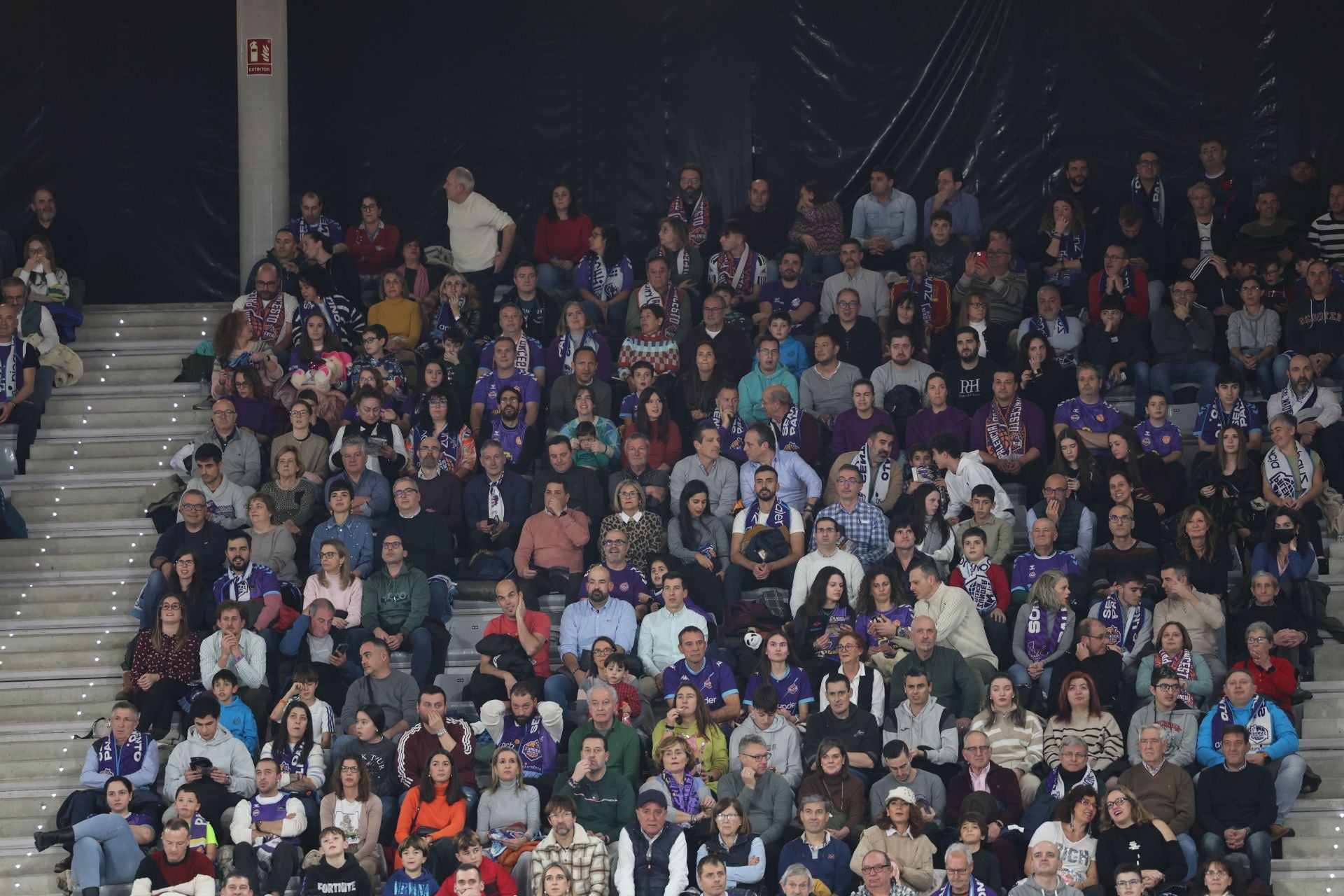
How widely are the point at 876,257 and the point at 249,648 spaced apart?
20.2ft

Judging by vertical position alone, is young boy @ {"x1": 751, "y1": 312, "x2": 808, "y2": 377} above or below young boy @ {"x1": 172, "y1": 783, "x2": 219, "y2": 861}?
above

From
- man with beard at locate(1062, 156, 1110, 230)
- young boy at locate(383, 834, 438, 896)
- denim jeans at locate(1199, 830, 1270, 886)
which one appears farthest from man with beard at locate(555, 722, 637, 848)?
man with beard at locate(1062, 156, 1110, 230)

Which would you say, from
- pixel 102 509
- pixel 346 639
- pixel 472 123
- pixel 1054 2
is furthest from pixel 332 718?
pixel 1054 2

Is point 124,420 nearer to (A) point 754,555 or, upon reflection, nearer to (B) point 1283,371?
(A) point 754,555

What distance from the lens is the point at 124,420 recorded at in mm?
14117

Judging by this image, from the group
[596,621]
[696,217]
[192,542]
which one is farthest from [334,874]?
[696,217]

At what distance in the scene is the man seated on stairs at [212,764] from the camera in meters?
10.7

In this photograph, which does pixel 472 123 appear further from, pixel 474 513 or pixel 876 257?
pixel 474 513

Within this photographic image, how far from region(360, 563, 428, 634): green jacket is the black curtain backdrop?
542 centimetres

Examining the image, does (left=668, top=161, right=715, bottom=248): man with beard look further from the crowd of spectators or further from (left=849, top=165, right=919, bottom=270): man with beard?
(left=849, top=165, right=919, bottom=270): man with beard

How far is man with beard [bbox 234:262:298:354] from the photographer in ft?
45.8

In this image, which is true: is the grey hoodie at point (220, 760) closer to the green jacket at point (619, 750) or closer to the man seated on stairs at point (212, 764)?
the man seated on stairs at point (212, 764)

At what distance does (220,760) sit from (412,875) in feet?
4.86

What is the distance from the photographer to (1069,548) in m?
12.1
